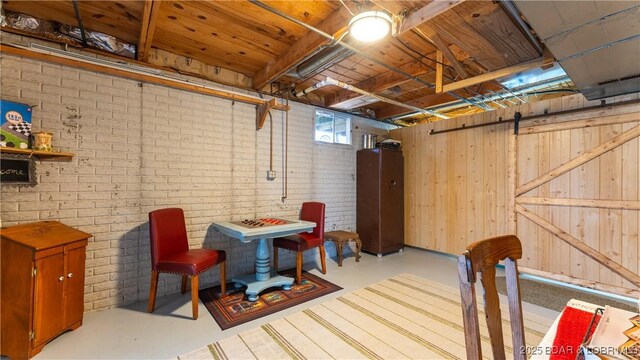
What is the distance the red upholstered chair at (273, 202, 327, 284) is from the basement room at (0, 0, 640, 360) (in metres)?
0.04

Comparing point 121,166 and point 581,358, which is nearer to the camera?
point 581,358

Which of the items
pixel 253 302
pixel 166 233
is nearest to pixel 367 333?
pixel 253 302

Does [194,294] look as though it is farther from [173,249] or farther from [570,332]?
[570,332]

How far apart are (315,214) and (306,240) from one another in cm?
53

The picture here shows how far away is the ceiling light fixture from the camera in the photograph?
6.05 feet

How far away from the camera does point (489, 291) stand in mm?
861

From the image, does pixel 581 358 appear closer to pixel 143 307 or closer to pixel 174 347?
pixel 174 347

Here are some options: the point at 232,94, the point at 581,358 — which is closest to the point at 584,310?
the point at 581,358

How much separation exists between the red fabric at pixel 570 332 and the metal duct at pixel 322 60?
244 cm

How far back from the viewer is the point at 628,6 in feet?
4.83

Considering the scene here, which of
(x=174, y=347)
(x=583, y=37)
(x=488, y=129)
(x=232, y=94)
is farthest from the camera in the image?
(x=488, y=129)

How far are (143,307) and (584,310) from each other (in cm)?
343

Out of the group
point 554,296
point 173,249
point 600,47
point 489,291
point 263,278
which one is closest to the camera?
point 489,291

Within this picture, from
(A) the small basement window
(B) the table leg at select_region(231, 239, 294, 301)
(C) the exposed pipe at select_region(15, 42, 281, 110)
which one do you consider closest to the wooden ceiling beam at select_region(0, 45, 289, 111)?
(C) the exposed pipe at select_region(15, 42, 281, 110)
